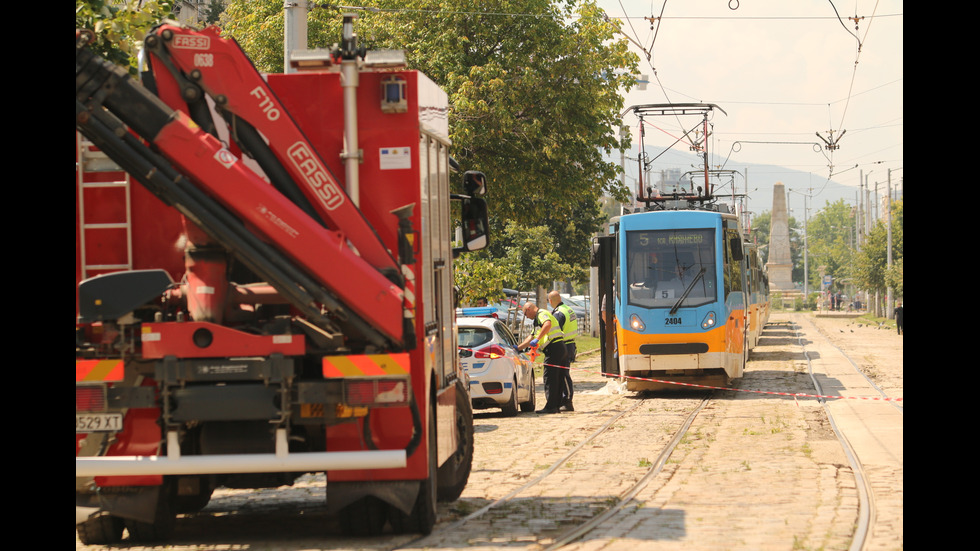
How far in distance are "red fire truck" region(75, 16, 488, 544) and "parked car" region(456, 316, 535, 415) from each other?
948cm

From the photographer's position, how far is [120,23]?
1092 centimetres

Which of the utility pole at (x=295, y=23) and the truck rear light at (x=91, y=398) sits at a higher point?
the utility pole at (x=295, y=23)

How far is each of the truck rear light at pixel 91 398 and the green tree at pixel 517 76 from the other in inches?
656

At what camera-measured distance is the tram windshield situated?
20391 mm

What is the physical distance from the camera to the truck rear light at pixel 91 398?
733cm

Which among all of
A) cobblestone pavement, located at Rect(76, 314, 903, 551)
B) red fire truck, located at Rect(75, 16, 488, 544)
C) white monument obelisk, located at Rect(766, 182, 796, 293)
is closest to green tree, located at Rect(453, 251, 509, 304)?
cobblestone pavement, located at Rect(76, 314, 903, 551)

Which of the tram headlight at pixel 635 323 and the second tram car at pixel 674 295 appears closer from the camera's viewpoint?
the second tram car at pixel 674 295

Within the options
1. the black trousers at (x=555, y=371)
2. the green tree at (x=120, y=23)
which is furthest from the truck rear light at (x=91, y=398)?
the black trousers at (x=555, y=371)

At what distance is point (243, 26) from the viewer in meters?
28.4

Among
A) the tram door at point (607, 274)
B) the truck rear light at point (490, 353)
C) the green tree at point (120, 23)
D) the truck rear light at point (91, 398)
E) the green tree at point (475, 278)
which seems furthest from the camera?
the green tree at point (475, 278)

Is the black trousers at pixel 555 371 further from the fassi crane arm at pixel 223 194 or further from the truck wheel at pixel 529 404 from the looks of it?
the fassi crane arm at pixel 223 194

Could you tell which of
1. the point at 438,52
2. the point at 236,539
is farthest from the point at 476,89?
the point at 236,539
